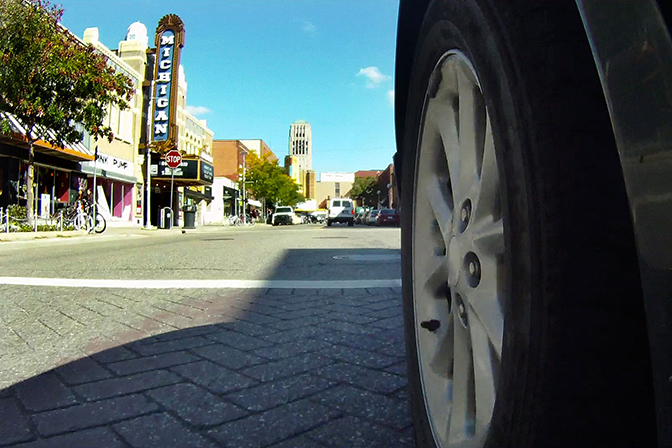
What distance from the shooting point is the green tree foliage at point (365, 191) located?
105 m

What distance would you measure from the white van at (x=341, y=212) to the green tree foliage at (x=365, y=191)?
5268cm

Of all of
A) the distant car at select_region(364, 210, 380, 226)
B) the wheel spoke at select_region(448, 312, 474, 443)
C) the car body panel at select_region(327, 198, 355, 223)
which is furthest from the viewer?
the distant car at select_region(364, 210, 380, 226)

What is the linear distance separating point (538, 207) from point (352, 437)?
3.73 ft

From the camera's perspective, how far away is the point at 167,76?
2964cm

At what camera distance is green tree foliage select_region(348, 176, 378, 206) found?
105 m

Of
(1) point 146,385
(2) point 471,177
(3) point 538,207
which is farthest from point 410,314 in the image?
(1) point 146,385

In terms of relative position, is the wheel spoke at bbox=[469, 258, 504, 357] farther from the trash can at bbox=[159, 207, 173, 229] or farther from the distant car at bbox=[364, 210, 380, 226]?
the distant car at bbox=[364, 210, 380, 226]

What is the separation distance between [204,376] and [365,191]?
106947mm

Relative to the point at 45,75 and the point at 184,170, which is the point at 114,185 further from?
the point at 45,75

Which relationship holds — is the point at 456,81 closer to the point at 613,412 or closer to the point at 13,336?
the point at 613,412

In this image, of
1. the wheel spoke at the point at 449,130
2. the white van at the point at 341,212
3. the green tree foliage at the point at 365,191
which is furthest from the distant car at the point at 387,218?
the green tree foliage at the point at 365,191

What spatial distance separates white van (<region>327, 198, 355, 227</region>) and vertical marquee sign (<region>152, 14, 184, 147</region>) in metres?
18.1

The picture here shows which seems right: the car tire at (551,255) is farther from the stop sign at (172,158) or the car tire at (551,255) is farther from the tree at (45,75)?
the stop sign at (172,158)

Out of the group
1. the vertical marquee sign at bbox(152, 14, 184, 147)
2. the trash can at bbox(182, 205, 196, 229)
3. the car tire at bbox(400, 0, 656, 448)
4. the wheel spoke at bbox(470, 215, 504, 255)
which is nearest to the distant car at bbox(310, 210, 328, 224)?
Answer: the trash can at bbox(182, 205, 196, 229)
